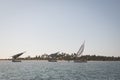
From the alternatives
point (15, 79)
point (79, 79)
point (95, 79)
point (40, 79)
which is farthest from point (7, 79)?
point (95, 79)

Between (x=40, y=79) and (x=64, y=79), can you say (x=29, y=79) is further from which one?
(x=64, y=79)

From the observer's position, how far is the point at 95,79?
221 ft

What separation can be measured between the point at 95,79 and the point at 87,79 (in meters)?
2.04

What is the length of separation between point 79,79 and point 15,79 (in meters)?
16.2

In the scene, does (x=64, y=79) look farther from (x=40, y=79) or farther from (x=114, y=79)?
(x=114, y=79)

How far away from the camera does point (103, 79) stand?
223ft

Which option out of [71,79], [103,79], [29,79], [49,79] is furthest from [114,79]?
[29,79]

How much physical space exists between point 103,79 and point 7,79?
79.9 ft

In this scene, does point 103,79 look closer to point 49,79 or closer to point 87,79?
point 87,79

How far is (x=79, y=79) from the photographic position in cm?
6738

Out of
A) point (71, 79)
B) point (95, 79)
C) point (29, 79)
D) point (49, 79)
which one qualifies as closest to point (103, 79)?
point (95, 79)

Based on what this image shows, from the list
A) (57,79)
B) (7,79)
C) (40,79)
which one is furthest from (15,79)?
(57,79)

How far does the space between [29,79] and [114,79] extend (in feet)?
70.9

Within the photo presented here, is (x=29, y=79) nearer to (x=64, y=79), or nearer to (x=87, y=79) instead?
(x=64, y=79)
